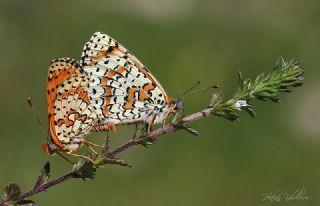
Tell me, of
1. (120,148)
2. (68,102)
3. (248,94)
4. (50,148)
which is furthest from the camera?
(68,102)

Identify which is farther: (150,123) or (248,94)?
(150,123)

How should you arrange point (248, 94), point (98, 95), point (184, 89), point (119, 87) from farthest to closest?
point (184, 89) → point (119, 87) → point (98, 95) → point (248, 94)

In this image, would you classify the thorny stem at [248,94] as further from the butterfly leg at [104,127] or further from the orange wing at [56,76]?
the orange wing at [56,76]

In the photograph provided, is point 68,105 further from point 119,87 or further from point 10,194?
point 10,194

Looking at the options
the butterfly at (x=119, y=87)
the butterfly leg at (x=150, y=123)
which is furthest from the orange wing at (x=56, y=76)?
the butterfly leg at (x=150, y=123)

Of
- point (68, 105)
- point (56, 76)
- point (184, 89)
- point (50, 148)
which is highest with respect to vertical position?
point (56, 76)

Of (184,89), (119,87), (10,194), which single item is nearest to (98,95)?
(119,87)

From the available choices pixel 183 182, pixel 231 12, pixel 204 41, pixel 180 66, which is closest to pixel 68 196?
pixel 183 182

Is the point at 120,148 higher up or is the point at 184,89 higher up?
the point at 120,148

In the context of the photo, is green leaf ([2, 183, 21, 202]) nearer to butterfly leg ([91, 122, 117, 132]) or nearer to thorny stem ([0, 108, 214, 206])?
thorny stem ([0, 108, 214, 206])
